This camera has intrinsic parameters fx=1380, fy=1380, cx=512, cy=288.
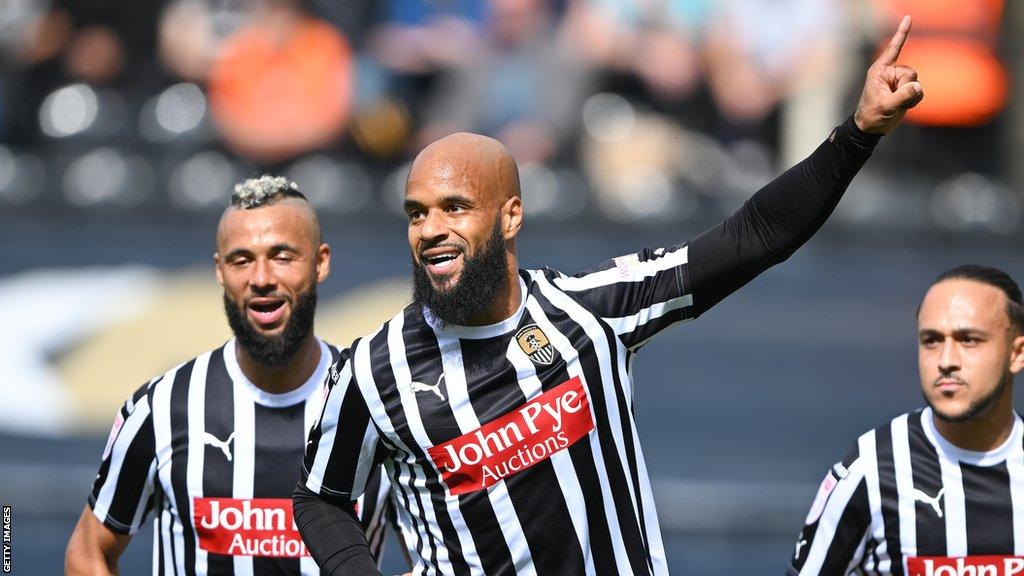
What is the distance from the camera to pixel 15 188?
28.6 feet

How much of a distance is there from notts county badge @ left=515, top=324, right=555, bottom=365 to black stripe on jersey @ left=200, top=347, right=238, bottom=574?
1.10 m

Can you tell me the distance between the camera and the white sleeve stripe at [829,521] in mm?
3662

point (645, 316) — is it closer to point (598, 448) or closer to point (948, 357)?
point (598, 448)

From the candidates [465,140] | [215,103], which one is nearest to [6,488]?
[215,103]

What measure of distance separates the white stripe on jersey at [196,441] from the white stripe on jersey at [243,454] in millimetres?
90

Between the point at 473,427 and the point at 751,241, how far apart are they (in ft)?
2.54

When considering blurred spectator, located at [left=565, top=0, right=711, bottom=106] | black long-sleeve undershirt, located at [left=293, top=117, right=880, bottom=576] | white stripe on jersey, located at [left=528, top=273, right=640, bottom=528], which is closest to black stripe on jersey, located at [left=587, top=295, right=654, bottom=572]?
white stripe on jersey, located at [left=528, top=273, right=640, bottom=528]

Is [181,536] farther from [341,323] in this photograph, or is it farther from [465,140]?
[341,323]

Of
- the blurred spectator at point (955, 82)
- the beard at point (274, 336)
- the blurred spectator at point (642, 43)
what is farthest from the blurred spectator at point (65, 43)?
the beard at point (274, 336)

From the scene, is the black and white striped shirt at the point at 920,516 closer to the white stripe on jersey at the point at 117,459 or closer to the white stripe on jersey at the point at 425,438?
the white stripe on jersey at the point at 425,438

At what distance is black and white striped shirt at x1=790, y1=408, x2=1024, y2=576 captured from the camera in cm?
368

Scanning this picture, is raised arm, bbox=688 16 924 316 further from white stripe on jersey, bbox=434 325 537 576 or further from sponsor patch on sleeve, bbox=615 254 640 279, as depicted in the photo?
white stripe on jersey, bbox=434 325 537 576

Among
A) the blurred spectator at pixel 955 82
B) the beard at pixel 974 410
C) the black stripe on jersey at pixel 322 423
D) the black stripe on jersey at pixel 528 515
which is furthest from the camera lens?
the blurred spectator at pixel 955 82

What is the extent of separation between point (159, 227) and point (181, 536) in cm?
494
